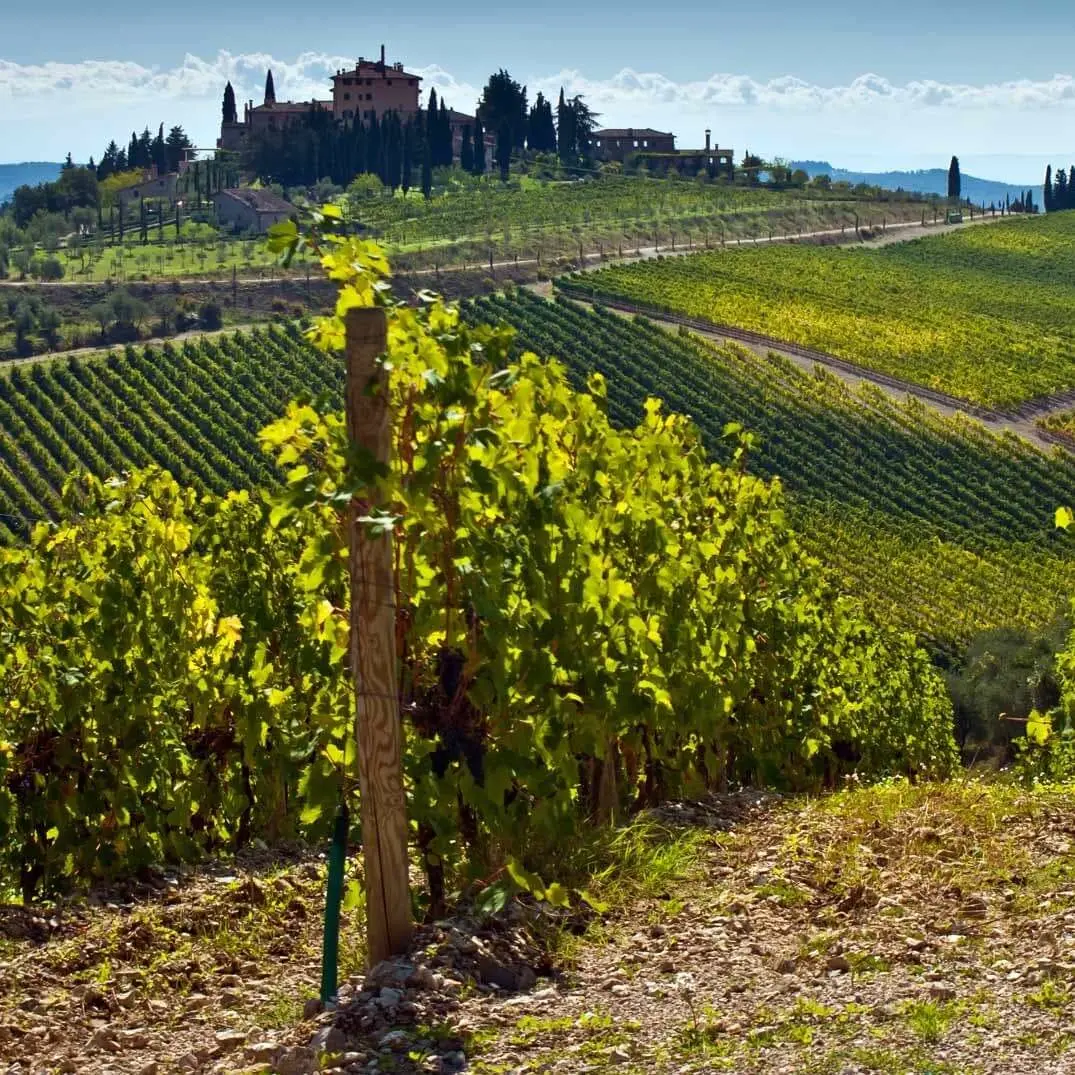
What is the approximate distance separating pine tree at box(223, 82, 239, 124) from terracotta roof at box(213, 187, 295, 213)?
95.6 feet

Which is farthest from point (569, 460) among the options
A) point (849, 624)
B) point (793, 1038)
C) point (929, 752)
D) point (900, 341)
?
point (900, 341)

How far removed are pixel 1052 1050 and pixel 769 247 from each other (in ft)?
342

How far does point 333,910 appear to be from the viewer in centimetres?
638

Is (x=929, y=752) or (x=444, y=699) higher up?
(x=444, y=699)

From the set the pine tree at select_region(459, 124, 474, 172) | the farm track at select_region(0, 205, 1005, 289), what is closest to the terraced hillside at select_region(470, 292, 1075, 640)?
the farm track at select_region(0, 205, 1005, 289)

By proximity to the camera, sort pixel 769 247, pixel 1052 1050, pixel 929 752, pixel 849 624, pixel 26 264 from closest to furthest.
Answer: pixel 1052 1050 < pixel 849 624 < pixel 929 752 < pixel 26 264 < pixel 769 247

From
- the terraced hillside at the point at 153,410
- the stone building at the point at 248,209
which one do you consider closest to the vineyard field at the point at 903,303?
the terraced hillside at the point at 153,410

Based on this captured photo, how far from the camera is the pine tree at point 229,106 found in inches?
5645

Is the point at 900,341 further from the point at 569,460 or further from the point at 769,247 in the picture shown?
the point at 569,460

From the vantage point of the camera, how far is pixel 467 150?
130 m

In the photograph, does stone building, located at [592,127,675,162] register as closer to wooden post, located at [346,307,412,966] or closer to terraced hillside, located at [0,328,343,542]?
terraced hillside, located at [0,328,343,542]

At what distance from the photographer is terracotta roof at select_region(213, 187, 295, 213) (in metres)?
110

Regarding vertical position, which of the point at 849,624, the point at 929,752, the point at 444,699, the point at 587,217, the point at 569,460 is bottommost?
the point at 929,752

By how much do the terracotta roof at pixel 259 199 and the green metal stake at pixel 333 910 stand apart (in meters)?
104
